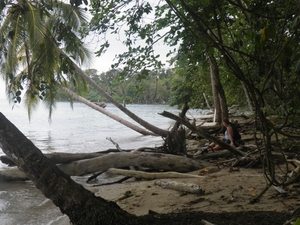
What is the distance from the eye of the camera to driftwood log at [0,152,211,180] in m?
7.18

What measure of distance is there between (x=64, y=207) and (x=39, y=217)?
280 cm

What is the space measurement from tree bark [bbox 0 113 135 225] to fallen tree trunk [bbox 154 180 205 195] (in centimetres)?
220

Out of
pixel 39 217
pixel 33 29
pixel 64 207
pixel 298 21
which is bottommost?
pixel 39 217

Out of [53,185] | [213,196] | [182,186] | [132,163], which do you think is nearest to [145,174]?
[132,163]

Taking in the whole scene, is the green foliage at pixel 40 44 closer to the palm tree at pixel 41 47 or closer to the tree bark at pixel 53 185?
the palm tree at pixel 41 47

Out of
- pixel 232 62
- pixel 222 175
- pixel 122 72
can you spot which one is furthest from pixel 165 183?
pixel 232 62

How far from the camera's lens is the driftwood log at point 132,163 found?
7.18 m

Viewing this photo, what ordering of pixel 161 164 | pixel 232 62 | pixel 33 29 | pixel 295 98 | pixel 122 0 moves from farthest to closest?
pixel 33 29
pixel 161 164
pixel 122 0
pixel 295 98
pixel 232 62

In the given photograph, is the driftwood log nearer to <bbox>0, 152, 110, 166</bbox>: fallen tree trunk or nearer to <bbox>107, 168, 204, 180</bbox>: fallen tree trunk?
<bbox>0, 152, 110, 166</bbox>: fallen tree trunk

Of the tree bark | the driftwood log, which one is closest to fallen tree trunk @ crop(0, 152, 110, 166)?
the driftwood log

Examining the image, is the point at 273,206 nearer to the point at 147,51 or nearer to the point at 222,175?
the point at 222,175

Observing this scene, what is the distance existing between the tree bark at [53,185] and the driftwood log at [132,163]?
4.12 m

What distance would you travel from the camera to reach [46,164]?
3.13 metres

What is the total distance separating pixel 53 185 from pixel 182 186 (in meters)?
2.76
